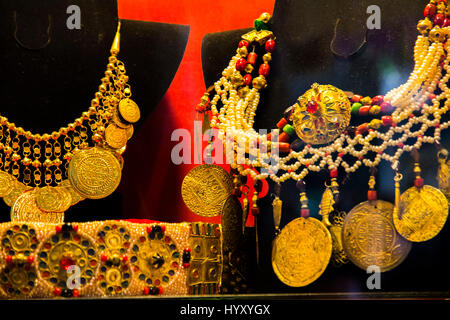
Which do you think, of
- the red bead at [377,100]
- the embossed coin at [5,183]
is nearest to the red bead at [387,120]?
the red bead at [377,100]

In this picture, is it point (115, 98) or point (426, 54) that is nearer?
point (426, 54)

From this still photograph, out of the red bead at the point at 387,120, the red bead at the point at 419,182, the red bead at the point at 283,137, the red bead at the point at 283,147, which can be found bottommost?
the red bead at the point at 419,182

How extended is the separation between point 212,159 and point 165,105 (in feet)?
0.89

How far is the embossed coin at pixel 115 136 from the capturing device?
123cm

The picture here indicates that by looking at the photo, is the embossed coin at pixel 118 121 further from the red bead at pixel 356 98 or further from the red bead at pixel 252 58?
the red bead at pixel 356 98

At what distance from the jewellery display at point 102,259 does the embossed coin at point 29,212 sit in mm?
178

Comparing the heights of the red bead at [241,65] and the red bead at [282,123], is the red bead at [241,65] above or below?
above

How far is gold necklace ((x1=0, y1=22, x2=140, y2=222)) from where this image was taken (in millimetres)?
1178

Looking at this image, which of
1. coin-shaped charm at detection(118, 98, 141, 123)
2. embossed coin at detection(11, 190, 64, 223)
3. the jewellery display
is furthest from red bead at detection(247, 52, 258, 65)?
embossed coin at detection(11, 190, 64, 223)

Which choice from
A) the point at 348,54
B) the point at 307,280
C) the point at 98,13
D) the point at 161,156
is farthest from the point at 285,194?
the point at 98,13

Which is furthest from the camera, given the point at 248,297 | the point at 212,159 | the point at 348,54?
the point at 212,159

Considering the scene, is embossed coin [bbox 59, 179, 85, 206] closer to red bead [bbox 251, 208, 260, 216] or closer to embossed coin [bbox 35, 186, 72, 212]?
embossed coin [bbox 35, 186, 72, 212]

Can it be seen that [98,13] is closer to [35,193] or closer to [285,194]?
[35,193]

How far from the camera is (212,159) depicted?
1.24 m
